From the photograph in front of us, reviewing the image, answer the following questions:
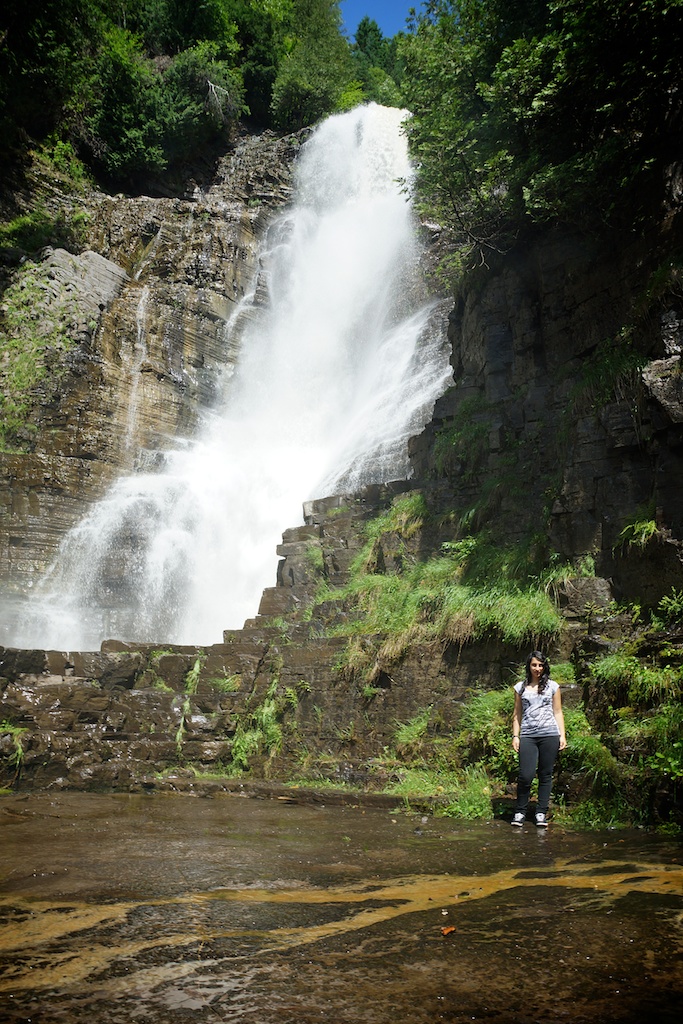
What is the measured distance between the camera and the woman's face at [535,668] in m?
6.27

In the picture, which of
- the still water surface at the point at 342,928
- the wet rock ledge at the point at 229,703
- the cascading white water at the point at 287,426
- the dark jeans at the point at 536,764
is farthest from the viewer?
the cascading white water at the point at 287,426

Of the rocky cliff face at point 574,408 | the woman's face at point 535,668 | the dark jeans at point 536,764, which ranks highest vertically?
the rocky cliff face at point 574,408

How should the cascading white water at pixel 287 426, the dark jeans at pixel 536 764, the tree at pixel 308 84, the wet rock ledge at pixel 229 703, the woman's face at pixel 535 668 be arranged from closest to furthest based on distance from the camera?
the dark jeans at pixel 536 764, the woman's face at pixel 535 668, the wet rock ledge at pixel 229 703, the cascading white water at pixel 287 426, the tree at pixel 308 84

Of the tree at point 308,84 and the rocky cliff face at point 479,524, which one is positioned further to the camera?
the tree at point 308,84

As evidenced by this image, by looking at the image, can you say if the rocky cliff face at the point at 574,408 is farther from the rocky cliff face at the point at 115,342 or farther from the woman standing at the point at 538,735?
the rocky cliff face at the point at 115,342

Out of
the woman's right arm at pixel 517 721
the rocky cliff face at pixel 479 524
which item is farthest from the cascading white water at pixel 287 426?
the woman's right arm at pixel 517 721

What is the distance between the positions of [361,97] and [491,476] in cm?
Answer: 2917

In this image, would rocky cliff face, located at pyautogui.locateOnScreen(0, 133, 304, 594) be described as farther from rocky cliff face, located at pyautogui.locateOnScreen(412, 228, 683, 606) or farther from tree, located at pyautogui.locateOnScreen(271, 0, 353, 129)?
rocky cliff face, located at pyautogui.locateOnScreen(412, 228, 683, 606)

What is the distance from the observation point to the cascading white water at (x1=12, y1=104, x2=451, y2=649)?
631 inches

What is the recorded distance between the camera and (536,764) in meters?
6.20

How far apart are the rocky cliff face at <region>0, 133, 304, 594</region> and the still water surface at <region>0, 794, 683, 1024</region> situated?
1359cm

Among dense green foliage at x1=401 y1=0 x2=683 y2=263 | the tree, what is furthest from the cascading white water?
the tree

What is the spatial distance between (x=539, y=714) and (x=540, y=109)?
8099 millimetres

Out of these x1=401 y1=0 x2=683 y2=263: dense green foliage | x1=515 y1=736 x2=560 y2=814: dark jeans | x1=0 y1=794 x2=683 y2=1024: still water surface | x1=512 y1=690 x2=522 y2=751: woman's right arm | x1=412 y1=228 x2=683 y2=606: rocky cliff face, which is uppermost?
x1=401 y1=0 x2=683 y2=263: dense green foliage
